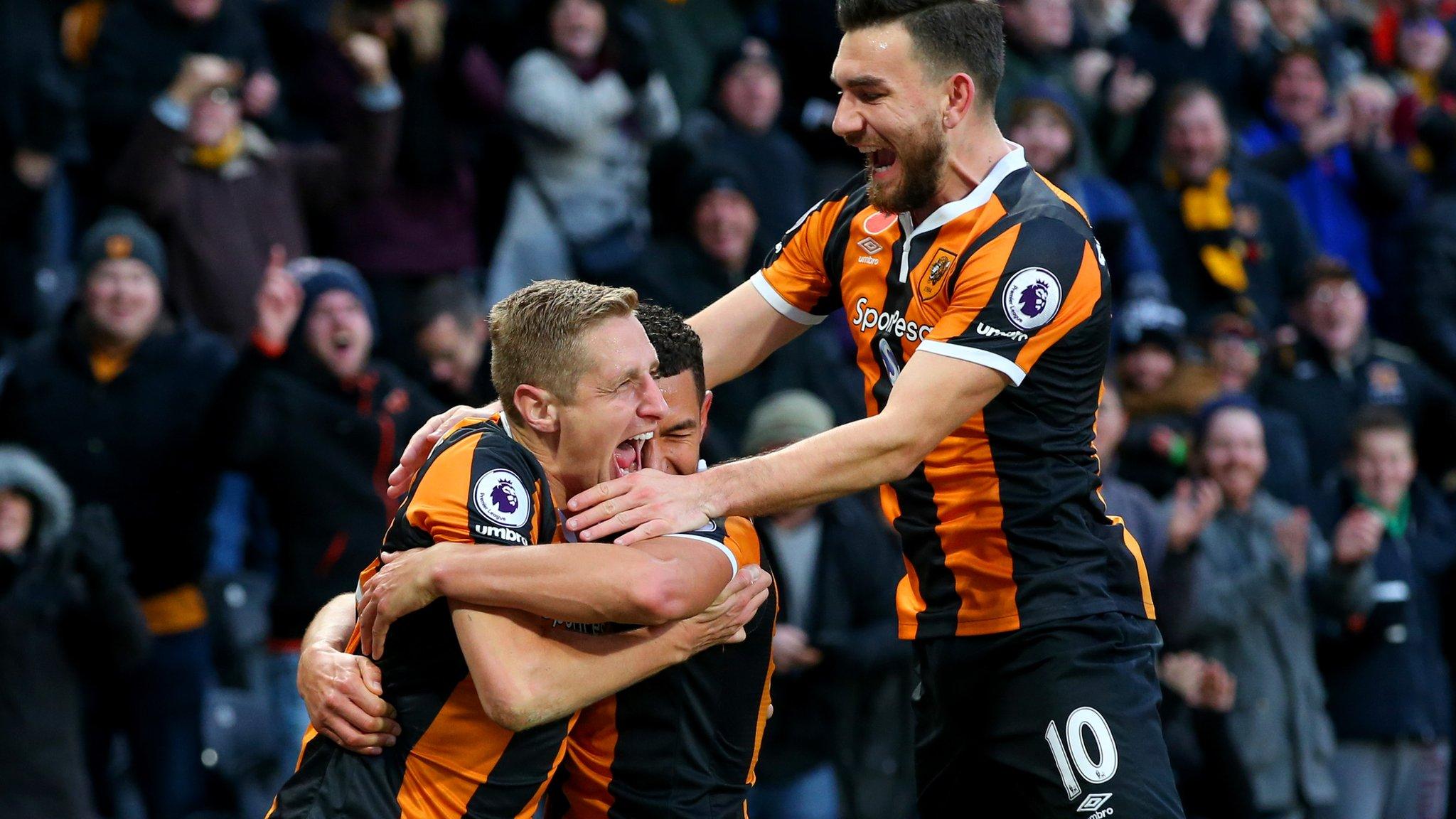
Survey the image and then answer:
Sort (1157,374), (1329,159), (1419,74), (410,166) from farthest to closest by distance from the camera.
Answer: (1419,74), (1329,159), (1157,374), (410,166)

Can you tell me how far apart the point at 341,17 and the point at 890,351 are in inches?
206

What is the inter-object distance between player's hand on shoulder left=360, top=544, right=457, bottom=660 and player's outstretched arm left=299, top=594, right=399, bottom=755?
8 cm

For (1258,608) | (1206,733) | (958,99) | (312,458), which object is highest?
(958,99)

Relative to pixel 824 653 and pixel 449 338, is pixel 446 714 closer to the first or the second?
pixel 824 653

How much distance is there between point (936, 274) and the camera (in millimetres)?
4617

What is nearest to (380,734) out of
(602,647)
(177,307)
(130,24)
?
(602,647)

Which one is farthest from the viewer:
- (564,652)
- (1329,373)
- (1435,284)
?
(1435,284)

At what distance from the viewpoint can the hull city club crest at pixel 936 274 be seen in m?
4.59

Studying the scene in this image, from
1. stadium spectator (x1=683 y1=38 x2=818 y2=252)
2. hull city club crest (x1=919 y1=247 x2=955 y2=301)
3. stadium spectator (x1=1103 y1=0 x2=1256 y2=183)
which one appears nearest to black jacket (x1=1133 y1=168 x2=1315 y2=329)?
stadium spectator (x1=1103 y1=0 x2=1256 y2=183)

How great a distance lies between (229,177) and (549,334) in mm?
4967

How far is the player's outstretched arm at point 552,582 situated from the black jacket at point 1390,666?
5724mm

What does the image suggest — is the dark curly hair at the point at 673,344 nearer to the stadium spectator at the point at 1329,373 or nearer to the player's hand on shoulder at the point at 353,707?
the player's hand on shoulder at the point at 353,707

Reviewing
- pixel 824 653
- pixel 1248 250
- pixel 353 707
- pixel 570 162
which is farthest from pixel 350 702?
pixel 1248 250

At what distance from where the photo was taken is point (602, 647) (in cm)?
415
